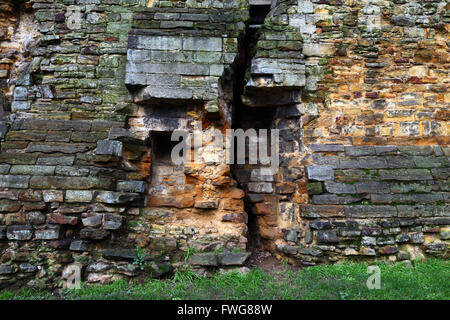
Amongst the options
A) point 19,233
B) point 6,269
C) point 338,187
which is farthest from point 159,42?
point 6,269

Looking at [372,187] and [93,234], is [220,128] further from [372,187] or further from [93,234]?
[372,187]

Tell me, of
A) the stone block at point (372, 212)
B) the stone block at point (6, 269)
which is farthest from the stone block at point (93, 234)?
the stone block at point (372, 212)

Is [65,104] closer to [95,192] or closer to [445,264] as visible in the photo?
[95,192]

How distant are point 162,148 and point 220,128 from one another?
1070mm

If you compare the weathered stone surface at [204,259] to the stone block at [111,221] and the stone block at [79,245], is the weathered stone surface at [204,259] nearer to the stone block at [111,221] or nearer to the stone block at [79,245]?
the stone block at [111,221]

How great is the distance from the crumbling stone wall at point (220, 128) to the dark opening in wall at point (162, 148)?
0.03 m

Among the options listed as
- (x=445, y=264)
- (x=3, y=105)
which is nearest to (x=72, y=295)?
(x=3, y=105)

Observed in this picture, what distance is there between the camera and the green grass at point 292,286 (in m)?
3.22

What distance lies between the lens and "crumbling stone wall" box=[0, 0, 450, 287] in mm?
3883

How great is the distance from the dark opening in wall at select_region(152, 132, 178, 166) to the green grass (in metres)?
1.83

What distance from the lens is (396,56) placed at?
4.78 m

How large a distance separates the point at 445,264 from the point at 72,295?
498cm

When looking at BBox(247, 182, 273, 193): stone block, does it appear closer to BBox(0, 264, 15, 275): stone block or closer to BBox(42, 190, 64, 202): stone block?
BBox(42, 190, 64, 202): stone block

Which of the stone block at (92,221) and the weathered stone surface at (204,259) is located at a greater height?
the stone block at (92,221)
